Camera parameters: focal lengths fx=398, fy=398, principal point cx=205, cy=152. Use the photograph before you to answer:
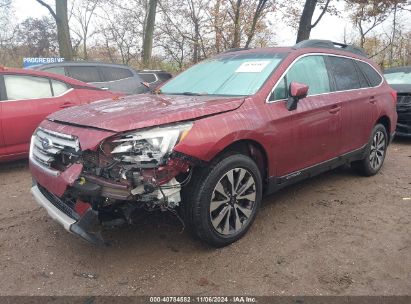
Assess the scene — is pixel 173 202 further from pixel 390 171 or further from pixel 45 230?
pixel 390 171

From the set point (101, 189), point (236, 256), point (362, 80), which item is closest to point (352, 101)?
point (362, 80)

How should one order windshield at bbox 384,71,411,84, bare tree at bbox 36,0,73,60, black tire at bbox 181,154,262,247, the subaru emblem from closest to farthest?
black tire at bbox 181,154,262,247 < the subaru emblem < windshield at bbox 384,71,411,84 < bare tree at bbox 36,0,73,60

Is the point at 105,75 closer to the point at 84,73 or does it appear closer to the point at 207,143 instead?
the point at 84,73

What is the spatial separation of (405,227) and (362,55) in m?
2.74

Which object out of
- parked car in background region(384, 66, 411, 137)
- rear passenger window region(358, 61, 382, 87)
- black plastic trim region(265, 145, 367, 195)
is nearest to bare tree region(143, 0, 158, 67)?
parked car in background region(384, 66, 411, 137)

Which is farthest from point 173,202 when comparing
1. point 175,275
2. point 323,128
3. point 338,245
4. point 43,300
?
point 323,128

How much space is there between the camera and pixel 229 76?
4113 millimetres

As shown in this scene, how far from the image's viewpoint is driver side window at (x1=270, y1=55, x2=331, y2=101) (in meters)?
3.89

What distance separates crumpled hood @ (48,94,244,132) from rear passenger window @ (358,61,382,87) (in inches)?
105

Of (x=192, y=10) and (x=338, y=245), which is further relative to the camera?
(x=192, y=10)

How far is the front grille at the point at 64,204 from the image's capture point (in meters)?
3.01

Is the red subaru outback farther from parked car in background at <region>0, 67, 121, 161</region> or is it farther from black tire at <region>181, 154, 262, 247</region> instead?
parked car in background at <region>0, 67, 121, 161</region>

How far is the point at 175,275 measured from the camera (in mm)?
3053

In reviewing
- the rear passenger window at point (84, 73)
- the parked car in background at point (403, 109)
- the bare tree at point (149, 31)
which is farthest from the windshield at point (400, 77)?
the bare tree at point (149, 31)
